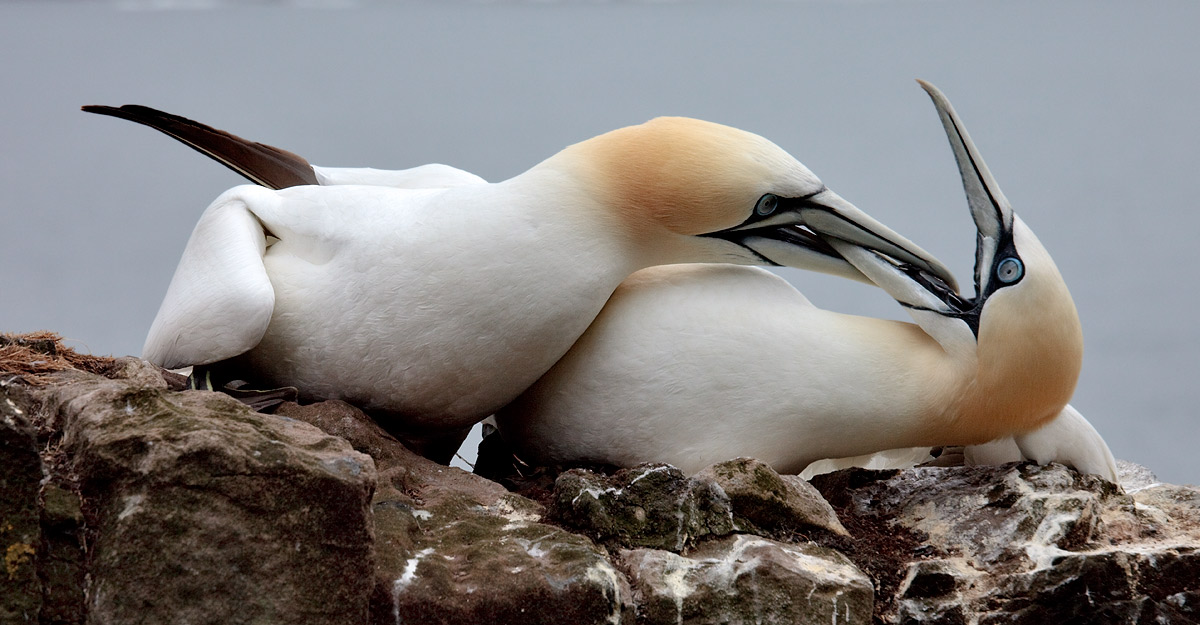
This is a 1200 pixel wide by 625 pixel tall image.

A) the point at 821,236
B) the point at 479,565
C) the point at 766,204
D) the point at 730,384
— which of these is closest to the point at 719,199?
the point at 766,204

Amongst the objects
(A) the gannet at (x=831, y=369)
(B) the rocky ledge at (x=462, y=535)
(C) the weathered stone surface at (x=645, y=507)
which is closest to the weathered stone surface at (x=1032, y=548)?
(B) the rocky ledge at (x=462, y=535)

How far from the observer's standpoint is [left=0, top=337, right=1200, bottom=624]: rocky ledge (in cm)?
→ 262

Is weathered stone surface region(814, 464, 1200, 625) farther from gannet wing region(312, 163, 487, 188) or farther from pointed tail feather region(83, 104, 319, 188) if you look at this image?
pointed tail feather region(83, 104, 319, 188)

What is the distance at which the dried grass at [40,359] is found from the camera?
11.1 feet

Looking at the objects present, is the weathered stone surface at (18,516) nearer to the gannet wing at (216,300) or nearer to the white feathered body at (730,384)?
the gannet wing at (216,300)

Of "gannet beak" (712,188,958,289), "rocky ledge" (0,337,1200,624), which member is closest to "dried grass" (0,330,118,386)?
"rocky ledge" (0,337,1200,624)

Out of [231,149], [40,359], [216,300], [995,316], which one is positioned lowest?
[40,359]

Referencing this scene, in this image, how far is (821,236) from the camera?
430cm

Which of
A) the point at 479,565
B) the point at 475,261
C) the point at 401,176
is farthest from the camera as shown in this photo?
the point at 401,176

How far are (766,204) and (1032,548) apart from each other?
57.5 inches

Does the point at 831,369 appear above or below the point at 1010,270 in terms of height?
below

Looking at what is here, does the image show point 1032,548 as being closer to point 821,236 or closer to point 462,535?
point 821,236

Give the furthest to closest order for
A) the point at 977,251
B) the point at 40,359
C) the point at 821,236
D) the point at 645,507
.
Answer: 1. the point at 821,236
2. the point at 977,251
3. the point at 40,359
4. the point at 645,507

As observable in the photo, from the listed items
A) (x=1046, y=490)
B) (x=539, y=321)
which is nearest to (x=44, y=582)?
(x=539, y=321)
